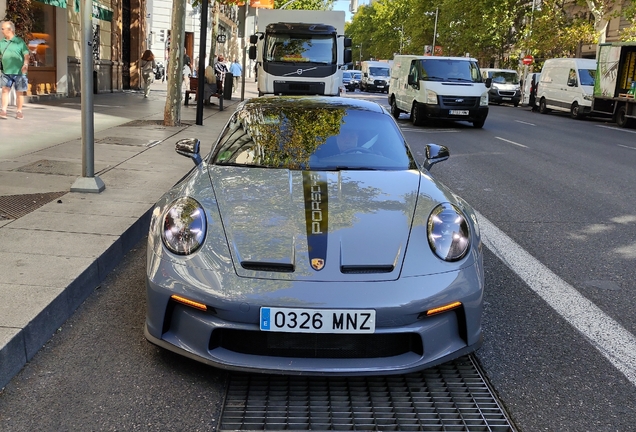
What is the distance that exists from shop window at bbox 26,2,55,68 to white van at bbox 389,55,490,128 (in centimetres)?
1073

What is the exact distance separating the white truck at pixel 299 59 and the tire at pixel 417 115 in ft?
8.27

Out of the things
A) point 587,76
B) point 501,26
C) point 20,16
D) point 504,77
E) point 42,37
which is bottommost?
point 504,77

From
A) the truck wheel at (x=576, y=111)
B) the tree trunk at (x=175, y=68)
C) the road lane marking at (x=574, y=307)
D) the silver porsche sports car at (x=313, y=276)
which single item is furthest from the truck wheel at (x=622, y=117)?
the silver porsche sports car at (x=313, y=276)

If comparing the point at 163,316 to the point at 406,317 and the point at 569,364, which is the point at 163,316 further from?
the point at 569,364

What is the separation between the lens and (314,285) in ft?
10.2

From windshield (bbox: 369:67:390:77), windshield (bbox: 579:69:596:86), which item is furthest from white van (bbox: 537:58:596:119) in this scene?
windshield (bbox: 369:67:390:77)

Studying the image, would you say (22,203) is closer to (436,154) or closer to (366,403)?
(436,154)

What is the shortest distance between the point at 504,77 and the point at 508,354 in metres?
39.9

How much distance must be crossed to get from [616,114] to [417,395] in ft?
81.1

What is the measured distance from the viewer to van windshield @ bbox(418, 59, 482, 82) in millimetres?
19969

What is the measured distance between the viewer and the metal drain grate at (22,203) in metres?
6.00

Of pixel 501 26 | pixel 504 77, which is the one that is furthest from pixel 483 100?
pixel 501 26

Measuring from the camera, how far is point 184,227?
349cm

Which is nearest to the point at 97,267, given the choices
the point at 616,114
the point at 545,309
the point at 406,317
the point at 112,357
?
the point at 112,357
